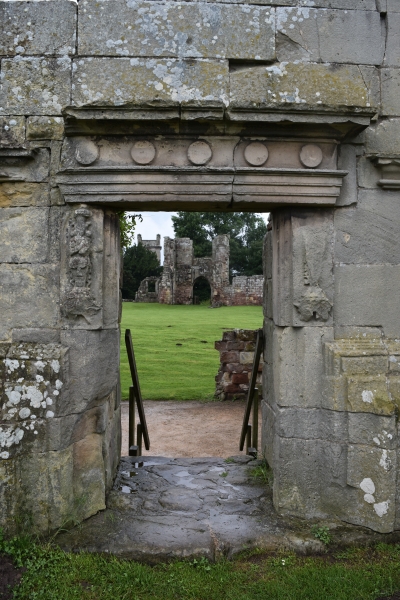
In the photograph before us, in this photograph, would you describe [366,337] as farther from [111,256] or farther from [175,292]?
[175,292]

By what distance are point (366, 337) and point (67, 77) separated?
2787 mm

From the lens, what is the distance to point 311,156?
136 inches

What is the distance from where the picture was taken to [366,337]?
3557mm

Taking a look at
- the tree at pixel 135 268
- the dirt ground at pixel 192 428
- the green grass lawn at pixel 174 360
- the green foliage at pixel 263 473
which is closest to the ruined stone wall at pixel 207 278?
the tree at pixel 135 268

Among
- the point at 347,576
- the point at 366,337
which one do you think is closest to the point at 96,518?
the point at 347,576

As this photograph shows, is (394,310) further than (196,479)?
No

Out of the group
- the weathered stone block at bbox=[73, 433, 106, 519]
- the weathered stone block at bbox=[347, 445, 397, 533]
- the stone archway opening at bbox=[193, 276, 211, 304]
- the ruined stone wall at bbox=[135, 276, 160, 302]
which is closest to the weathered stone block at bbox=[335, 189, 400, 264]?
the weathered stone block at bbox=[347, 445, 397, 533]

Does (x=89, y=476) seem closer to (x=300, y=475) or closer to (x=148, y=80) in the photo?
(x=300, y=475)

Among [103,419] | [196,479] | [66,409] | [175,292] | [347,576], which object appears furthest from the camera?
[175,292]

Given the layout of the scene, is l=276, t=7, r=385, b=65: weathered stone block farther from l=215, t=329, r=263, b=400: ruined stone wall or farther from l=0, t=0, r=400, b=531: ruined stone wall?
l=215, t=329, r=263, b=400: ruined stone wall

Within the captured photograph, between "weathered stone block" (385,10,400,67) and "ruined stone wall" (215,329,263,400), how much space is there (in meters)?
6.35

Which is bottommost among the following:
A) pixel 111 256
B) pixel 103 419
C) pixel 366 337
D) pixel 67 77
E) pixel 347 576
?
pixel 347 576

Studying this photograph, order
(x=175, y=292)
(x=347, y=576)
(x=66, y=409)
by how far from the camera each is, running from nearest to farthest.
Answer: (x=347, y=576), (x=66, y=409), (x=175, y=292)

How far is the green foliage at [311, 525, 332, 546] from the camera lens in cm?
333
